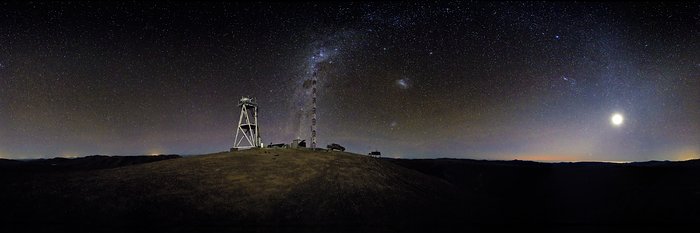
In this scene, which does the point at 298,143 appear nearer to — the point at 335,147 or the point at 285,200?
the point at 335,147

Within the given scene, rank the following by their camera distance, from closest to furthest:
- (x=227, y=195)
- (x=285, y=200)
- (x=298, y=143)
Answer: (x=227, y=195), (x=285, y=200), (x=298, y=143)

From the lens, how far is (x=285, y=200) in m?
22.0

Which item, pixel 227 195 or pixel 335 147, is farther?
pixel 335 147

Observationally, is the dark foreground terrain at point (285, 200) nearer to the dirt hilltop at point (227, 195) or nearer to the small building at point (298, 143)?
the dirt hilltop at point (227, 195)

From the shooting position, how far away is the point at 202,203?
20344mm

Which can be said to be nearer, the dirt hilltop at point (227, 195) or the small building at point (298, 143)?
the dirt hilltop at point (227, 195)

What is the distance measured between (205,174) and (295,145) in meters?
16.3

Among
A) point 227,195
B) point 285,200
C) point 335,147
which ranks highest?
point 335,147

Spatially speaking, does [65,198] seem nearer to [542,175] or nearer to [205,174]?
[205,174]

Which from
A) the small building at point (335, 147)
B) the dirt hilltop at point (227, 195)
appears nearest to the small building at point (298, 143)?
the small building at point (335, 147)

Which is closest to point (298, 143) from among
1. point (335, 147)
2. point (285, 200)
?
point (335, 147)

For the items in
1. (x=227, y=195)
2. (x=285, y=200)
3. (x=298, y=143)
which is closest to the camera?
(x=227, y=195)

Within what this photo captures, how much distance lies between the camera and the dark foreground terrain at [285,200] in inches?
730

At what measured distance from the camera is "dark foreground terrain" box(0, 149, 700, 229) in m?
18.5
